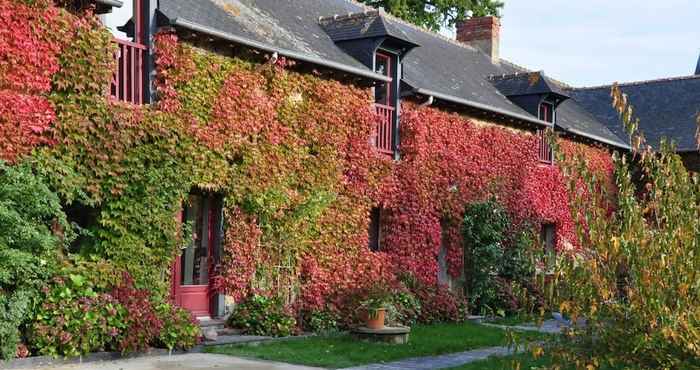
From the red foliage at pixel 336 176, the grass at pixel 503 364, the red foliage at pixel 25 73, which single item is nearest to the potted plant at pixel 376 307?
the red foliage at pixel 336 176

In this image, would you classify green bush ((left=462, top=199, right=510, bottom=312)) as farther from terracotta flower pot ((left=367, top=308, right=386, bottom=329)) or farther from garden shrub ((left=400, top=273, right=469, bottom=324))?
terracotta flower pot ((left=367, top=308, right=386, bottom=329))

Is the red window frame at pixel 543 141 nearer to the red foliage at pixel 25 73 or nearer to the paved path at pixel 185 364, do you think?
the paved path at pixel 185 364

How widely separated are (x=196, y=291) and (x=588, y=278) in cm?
781

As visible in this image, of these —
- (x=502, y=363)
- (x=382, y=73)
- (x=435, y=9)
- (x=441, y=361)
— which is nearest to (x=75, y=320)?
(x=441, y=361)

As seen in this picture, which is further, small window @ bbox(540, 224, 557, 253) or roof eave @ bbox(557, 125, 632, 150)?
small window @ bbox(540, 224, 557, 253)

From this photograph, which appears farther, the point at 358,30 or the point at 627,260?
the point at 358,30

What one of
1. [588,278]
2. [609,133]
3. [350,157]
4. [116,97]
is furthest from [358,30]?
[609,133]

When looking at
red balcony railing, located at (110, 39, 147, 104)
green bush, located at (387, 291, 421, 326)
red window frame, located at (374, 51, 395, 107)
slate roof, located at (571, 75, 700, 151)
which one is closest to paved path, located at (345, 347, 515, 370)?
green bush, located at (387, 291, 421, 326)

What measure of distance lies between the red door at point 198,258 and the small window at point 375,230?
4349mm

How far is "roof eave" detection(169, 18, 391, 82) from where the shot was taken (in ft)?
40.5

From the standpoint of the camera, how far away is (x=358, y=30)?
54.9 ft

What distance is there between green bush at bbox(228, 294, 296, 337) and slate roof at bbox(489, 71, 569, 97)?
11.1 meters

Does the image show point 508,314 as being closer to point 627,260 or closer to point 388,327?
point 388,327

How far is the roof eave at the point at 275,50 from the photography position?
1235 cm
